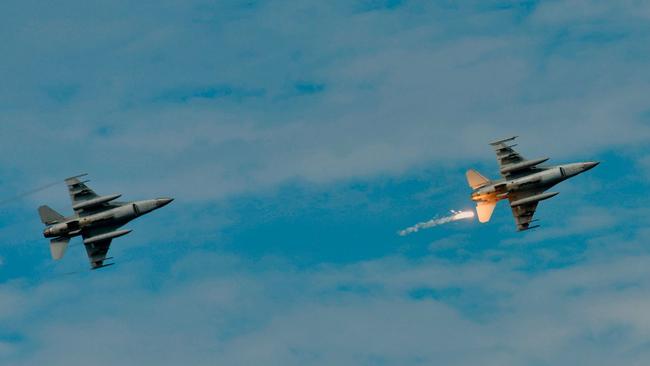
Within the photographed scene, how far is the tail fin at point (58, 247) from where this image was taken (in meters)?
159

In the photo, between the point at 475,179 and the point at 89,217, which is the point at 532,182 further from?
the point at 89,217

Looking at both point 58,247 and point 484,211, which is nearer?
point 58,247

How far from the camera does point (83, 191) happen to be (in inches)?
6309

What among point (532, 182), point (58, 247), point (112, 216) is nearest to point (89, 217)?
point (112, 216)

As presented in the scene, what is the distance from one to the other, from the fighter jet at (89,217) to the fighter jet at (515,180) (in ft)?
144

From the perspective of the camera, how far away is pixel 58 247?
158625mm

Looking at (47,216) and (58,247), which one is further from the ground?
(47,216)

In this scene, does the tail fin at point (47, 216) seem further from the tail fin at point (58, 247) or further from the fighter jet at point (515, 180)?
the fighter jet at point (515, 180)

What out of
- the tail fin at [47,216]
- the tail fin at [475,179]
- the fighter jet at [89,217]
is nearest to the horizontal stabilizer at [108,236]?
the fighter jet at [89,217]

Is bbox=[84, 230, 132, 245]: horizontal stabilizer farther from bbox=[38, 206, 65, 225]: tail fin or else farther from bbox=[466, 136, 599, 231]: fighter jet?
bbox=[466, 136, 599, 231]: fighter jet

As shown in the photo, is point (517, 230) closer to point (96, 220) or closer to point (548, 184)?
point (548, 184)

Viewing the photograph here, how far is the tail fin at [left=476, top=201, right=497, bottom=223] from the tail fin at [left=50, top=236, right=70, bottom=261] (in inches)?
2292

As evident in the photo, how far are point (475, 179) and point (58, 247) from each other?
5934 centimetres

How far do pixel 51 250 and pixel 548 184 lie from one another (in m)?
70.9
